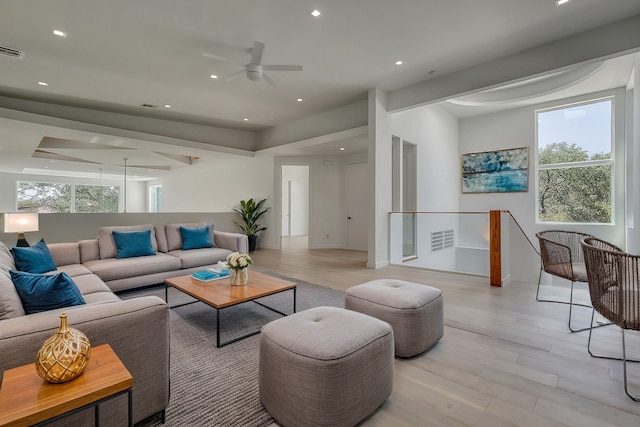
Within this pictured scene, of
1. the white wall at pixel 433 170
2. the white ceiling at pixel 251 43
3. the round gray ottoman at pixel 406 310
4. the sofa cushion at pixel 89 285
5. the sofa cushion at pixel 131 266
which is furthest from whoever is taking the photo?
the white wall at pixel 433 170

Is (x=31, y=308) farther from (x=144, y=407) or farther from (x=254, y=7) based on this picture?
(x=254, y=7)

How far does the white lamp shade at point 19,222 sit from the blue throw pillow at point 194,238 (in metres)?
1.76

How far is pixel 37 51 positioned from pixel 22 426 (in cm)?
471

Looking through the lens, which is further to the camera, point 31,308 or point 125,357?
point 31,308

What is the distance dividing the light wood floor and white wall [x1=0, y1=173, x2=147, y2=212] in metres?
14.5

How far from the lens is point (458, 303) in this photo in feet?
11.0

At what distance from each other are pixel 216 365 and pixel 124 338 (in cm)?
83

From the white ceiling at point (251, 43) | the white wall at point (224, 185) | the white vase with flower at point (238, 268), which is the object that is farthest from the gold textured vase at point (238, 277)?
the white wall at point (224, 185)

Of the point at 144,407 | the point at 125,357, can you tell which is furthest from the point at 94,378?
the point at 144,407

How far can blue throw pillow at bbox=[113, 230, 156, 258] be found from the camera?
3998 mm

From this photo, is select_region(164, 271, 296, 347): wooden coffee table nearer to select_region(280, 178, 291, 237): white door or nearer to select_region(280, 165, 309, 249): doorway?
select_region(280, 165, 309, 249): doorway

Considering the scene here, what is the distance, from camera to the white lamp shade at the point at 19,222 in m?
3.62

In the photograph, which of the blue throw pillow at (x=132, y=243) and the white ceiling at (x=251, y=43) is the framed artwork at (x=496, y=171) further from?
the blue throw pillow at (x=132, y=243)

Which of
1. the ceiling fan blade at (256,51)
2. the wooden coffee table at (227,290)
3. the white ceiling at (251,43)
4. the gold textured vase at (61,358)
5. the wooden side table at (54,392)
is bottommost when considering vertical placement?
the wooden coffee table at (227,290)
